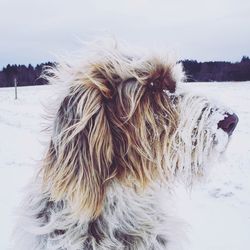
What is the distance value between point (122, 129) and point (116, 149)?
0.13m

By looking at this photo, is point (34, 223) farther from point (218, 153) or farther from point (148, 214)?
point (218, 153)

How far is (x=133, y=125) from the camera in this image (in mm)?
2877

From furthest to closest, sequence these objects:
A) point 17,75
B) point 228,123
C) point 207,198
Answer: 1. point 17,75
2. point 207,198
3. point 228,123

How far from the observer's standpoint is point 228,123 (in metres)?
2.77

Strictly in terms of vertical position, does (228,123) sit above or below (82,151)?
A: above

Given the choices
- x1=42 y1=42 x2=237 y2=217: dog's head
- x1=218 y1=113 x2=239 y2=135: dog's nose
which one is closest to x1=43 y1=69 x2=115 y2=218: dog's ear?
x1=42 y1=42 x2=237 y2=217: dog's head

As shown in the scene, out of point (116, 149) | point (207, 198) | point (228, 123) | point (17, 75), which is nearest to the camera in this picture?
point (228, 123)

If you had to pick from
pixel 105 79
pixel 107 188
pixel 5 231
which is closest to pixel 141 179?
pixel 107 188

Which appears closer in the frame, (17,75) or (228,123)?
(228,123)

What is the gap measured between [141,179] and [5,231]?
8.34 feet

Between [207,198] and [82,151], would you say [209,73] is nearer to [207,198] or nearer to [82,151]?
[207,198]

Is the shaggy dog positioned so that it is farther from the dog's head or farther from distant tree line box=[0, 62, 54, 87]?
distant tree line box=[0, 62, 54, 87]

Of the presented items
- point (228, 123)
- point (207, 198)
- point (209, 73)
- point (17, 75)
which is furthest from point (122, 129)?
point (17, 75)

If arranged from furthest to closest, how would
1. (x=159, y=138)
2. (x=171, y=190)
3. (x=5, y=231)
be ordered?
1. (x=5, y=231)
2. (x=171, y=190)
3. (x=159, y=138)
